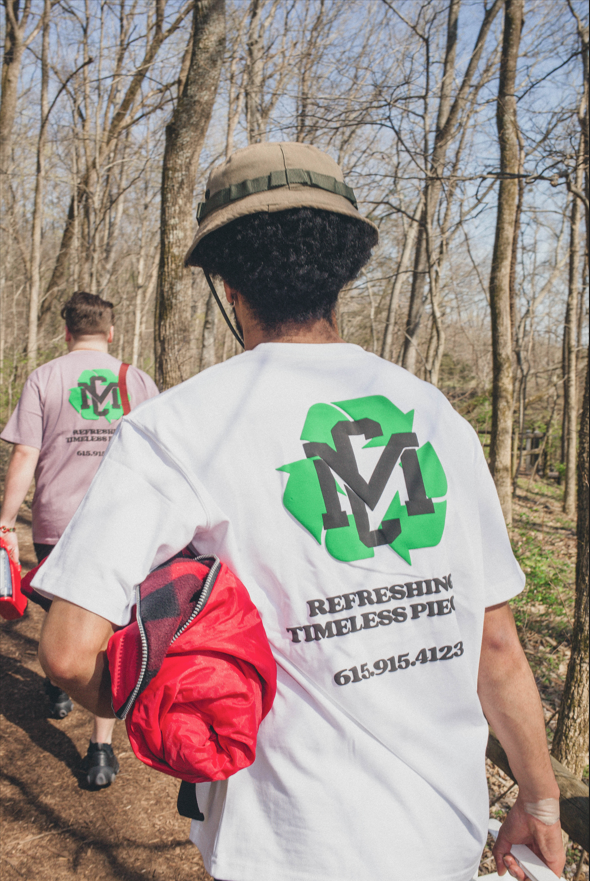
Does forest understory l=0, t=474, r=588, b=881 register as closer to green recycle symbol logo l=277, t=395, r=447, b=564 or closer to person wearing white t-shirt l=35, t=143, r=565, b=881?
person wearing white t-shirt l=35, t=143, r=565, b=881

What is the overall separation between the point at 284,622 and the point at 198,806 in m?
0.42

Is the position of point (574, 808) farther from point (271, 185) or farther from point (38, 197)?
point (38, 197)

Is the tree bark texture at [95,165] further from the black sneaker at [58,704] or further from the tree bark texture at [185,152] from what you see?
the black sneaker at [58,704]

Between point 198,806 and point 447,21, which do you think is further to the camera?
point 447,21

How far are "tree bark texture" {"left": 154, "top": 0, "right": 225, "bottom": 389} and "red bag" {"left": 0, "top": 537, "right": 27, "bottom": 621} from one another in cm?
247

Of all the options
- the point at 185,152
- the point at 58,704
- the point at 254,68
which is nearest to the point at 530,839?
the point at 58,704

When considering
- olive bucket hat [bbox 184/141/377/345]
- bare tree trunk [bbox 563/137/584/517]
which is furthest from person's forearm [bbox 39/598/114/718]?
bare tree trunk [bbox 563/137/584/517]

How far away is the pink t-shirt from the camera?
311cm

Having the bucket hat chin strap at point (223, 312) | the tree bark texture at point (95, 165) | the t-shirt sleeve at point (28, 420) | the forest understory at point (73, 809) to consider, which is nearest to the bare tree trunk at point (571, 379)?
the tree bark texture at point (95, 165)

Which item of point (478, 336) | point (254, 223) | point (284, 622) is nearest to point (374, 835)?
point (284, 622)

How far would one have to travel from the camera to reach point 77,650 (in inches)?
36.7

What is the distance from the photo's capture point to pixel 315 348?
1162 mm

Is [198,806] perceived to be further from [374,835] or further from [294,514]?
[294,514]

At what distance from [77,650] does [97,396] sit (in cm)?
248
